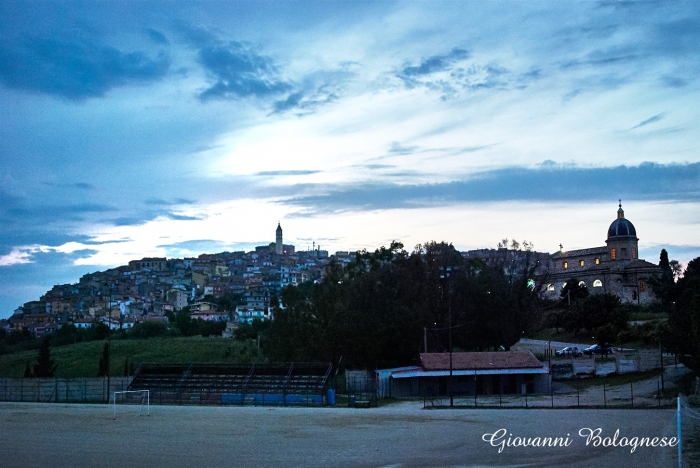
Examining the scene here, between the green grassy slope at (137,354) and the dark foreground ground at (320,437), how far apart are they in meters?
35.1

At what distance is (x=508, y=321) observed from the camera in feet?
201

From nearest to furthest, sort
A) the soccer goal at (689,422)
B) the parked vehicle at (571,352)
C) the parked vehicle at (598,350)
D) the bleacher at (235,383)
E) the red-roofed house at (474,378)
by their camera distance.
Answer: the soccer goal at (689,422)
the bleacher at (235,383)
the red-roofed house at (474,378)
the parked vehicle at (598,350)
the parked vehicle at (571,352)

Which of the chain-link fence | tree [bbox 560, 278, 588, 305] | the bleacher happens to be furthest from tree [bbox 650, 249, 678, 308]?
the chain-link fence

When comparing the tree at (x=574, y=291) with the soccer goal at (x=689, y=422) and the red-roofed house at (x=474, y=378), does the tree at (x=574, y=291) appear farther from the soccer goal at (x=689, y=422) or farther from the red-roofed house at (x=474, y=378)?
the soccer goal at (x=689, y=422)

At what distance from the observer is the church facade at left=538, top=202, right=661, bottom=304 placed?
304 ft

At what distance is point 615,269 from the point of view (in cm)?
9494

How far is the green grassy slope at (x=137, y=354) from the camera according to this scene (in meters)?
74.8

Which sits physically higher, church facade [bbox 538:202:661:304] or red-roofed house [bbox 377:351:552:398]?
church facade [bbox 538:202:661:304]

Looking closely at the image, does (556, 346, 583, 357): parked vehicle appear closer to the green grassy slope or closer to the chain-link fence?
the green grassy slope

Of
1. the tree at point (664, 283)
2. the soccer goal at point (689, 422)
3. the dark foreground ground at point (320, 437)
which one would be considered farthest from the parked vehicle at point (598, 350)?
the soccer goal at point (689, 422)

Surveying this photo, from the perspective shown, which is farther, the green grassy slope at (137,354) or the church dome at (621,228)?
the church dome at (621,228)

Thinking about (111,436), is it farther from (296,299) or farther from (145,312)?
(145,312)

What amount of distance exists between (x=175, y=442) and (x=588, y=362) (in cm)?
3646

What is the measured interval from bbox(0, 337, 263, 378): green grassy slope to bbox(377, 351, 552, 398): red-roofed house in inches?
991
